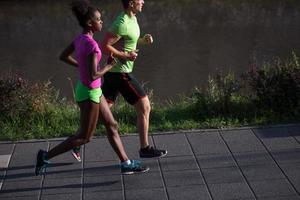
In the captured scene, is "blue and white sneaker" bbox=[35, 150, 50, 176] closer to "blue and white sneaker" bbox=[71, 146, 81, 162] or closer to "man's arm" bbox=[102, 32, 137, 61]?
"blue and white sneaker" bbox=[71, 146, 81, 162]

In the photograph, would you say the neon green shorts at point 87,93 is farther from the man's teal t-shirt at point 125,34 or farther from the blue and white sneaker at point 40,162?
the blue and white sneaker at point 40,162

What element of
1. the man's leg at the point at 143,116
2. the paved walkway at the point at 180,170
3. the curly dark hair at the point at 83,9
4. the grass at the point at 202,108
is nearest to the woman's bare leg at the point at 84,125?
the paved walkway at the point at 180,170

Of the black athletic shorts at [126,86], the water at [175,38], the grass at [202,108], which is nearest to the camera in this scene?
the black athletic shorts at [126,86]

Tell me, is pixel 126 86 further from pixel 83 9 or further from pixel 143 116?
pixel 83 9

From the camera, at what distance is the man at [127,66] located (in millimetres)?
5223

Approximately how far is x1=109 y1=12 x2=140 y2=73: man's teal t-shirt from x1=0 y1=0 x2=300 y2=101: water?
475 cm

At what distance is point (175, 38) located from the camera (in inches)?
637

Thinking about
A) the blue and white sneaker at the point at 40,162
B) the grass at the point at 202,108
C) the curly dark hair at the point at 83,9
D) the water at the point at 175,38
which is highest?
the curly dark hair at the point at 83,9

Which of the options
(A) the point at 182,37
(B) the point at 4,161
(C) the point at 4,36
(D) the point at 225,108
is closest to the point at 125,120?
(D) the point at 225,108

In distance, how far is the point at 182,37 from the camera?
1627 cm

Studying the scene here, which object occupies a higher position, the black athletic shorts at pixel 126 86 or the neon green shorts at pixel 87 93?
the neon green shorts at pixel 87 93

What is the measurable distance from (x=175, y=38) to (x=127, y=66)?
10897 millimetres

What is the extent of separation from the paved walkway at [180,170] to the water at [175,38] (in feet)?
13.8

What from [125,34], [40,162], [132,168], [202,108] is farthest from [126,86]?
[202,108]
